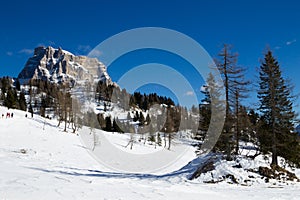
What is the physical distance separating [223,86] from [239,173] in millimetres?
6632

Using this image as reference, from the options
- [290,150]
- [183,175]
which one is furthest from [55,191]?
[290,150]

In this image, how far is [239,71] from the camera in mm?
18641

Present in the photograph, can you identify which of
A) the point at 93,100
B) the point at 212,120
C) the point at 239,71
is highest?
the point at 93,100

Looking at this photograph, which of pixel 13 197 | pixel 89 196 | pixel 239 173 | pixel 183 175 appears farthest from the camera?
pixel 183 175

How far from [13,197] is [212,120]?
1554 cm

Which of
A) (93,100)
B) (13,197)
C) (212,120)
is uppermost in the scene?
(93,100)

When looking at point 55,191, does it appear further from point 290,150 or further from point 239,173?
point 290,150

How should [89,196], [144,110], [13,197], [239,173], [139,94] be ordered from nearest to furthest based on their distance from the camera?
[13,197] → [89,196] → [239,173] → [144,110] → [139,94]

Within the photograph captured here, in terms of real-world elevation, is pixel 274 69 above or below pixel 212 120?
above

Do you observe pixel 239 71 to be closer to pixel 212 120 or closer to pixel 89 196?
pixel 212 120

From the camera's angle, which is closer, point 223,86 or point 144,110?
point 223,86

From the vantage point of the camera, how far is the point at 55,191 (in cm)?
884

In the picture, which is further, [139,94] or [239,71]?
[139,94]

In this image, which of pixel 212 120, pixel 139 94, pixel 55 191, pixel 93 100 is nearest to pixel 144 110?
pixel 139 94
